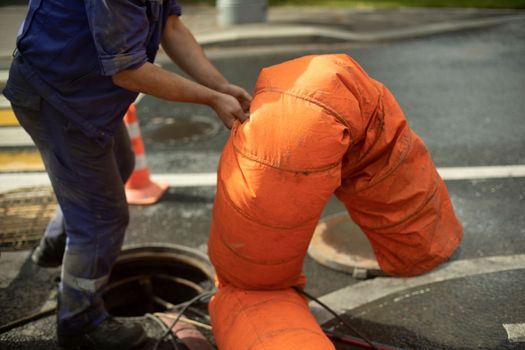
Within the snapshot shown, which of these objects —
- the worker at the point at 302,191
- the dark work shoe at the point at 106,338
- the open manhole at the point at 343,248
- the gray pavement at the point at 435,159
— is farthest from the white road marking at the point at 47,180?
the worker at the point at 302,191

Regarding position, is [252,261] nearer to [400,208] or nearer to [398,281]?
[400,208]

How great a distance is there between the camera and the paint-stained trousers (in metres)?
2.61

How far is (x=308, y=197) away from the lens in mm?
2312

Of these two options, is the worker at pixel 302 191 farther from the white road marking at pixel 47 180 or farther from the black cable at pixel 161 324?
the white road marking at pixel 47 180

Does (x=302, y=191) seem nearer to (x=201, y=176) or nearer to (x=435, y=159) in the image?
(x=201, y=176)

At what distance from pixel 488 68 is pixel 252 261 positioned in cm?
619

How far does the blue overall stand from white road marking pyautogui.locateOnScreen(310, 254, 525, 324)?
1175 mm

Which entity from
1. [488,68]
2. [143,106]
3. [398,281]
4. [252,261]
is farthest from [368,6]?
[252,261]

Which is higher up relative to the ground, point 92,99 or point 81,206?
point 92,99

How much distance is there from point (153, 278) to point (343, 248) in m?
1.27

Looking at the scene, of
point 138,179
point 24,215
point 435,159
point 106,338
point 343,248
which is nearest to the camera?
point 106,338

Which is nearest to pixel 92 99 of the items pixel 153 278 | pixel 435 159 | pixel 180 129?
pixel 153 278

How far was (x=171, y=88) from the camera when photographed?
248 cm

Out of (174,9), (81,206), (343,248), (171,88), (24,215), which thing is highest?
(174,9)
